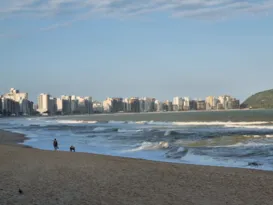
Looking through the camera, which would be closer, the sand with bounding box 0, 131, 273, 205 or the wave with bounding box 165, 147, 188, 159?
the sand with bounding box 0, 131, 273, 205

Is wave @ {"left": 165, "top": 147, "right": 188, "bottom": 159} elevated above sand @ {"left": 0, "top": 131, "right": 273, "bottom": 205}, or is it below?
below

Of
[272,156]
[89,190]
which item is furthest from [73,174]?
[272,156]

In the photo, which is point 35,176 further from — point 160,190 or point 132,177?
point 160,190

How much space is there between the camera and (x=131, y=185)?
10758 millimetres

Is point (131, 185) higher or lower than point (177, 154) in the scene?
higher

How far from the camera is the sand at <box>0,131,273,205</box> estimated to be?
890cm

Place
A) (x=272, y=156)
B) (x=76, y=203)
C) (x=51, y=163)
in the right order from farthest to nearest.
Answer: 1. (x=272, y=156)
2. (x=51, y=163)
3. (x=76, y=203)

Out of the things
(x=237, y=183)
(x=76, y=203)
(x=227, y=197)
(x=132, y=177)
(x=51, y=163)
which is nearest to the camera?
(x=76, y=203)

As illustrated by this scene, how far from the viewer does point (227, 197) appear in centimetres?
929

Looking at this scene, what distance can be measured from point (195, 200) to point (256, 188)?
7.25 ft

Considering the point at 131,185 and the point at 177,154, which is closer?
the point at 131,185

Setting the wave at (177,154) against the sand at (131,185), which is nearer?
the sand at (131,185)

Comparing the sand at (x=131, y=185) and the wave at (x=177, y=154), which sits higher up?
the sand at (x=131, y=185)

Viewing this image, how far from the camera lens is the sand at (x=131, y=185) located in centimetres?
890
